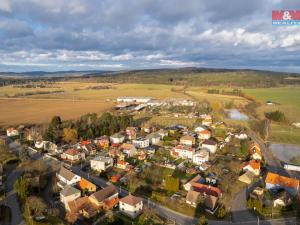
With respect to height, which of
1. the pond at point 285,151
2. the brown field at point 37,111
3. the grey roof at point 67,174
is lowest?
the pond at point 285,151

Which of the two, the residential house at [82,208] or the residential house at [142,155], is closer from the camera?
A: the residential house at [82,208]

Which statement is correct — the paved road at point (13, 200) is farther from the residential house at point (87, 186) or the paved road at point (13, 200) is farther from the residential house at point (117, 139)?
the residential house at point (117, 139)

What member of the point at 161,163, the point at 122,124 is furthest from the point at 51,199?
the point at 122,124

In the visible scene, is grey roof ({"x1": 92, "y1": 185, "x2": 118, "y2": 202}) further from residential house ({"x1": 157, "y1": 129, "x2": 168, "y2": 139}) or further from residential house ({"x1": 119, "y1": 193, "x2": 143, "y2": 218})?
residential house ({"x1": 157, "y1": 129, "x2": 168, "y2": 139})

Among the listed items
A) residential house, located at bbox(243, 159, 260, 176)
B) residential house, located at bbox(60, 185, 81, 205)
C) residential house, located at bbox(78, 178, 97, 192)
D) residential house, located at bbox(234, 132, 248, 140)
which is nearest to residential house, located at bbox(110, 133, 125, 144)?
residential house, located at bbox(78, 178, 97, 192)

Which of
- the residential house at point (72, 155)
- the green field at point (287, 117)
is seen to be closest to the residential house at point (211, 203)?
the residential house at point (72, 155)

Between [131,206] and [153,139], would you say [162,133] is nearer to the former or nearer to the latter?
[153,139]

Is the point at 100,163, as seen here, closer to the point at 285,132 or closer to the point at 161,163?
the point at 161,163
